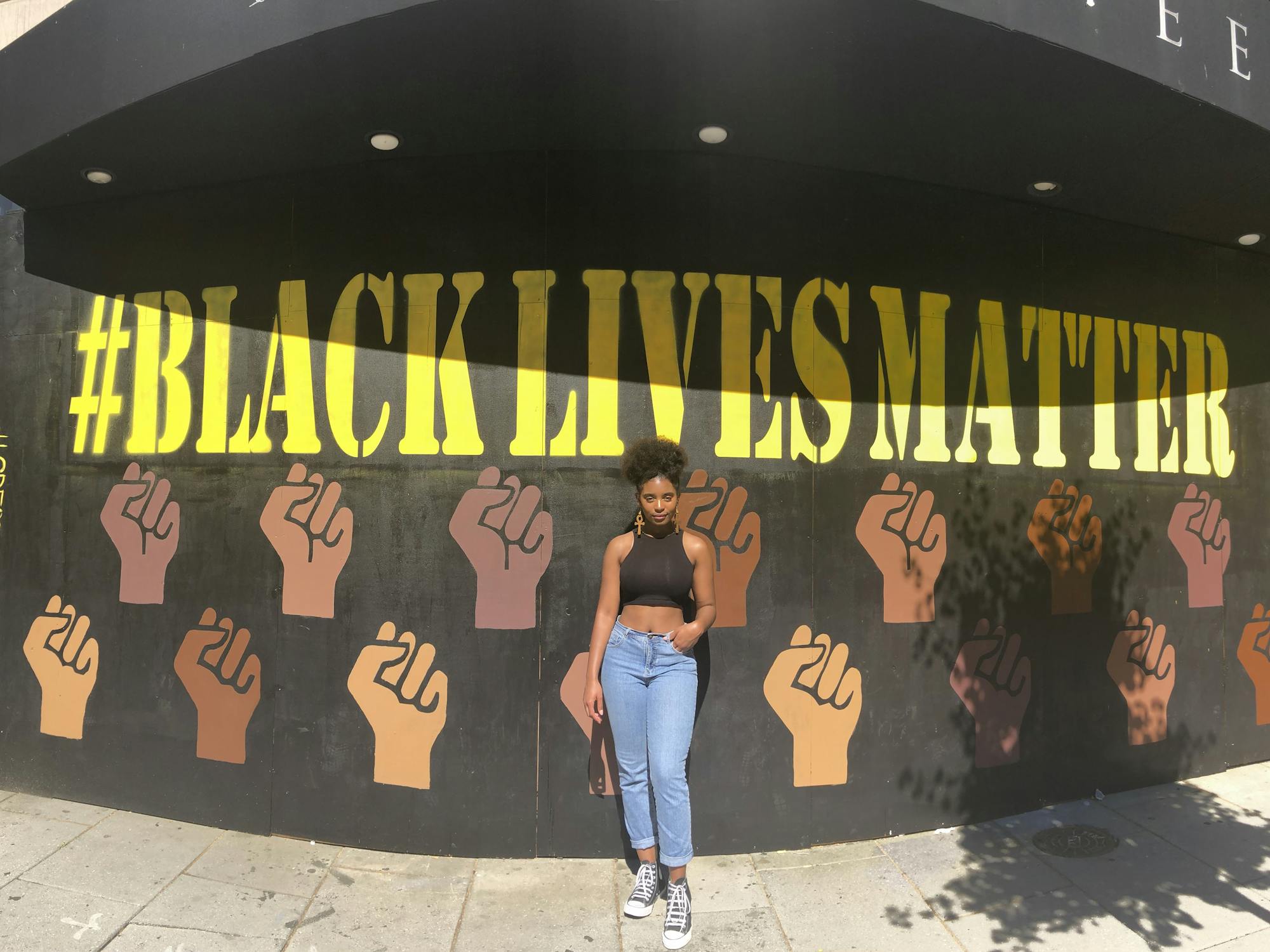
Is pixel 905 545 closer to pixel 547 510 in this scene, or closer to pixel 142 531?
pixel 547 510

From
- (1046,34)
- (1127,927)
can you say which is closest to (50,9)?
(1046,34)

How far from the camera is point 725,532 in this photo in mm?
4418

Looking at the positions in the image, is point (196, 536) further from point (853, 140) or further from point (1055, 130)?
point (1055, 130)

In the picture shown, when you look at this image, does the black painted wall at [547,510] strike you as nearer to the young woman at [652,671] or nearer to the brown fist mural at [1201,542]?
the young woman at [652,671]

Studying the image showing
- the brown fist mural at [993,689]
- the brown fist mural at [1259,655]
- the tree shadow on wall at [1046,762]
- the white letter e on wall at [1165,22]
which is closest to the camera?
the white letter e on wall at [1165,22]

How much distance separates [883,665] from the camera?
→ 460 cm

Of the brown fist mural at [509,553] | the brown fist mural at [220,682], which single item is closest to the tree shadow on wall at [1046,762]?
the brown fist mural at [509,553]

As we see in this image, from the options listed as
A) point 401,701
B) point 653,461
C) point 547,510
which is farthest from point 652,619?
point 401,701

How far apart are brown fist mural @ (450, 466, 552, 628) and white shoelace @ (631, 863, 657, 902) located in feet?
4.57

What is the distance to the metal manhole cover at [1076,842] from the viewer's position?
4348 mm

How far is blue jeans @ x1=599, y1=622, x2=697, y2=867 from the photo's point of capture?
372 cm

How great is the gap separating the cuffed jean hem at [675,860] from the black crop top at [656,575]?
120cm

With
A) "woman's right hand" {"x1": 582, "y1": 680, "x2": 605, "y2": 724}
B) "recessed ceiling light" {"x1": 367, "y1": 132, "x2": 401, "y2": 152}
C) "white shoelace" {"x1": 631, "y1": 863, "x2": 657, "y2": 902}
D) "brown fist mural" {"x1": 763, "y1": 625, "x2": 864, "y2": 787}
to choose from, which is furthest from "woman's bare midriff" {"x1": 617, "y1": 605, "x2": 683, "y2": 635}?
"recessed ceiling light" {"x1": 367, "y1": 132, "x2": 401, "y2": 152}

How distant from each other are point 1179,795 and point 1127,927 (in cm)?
204
